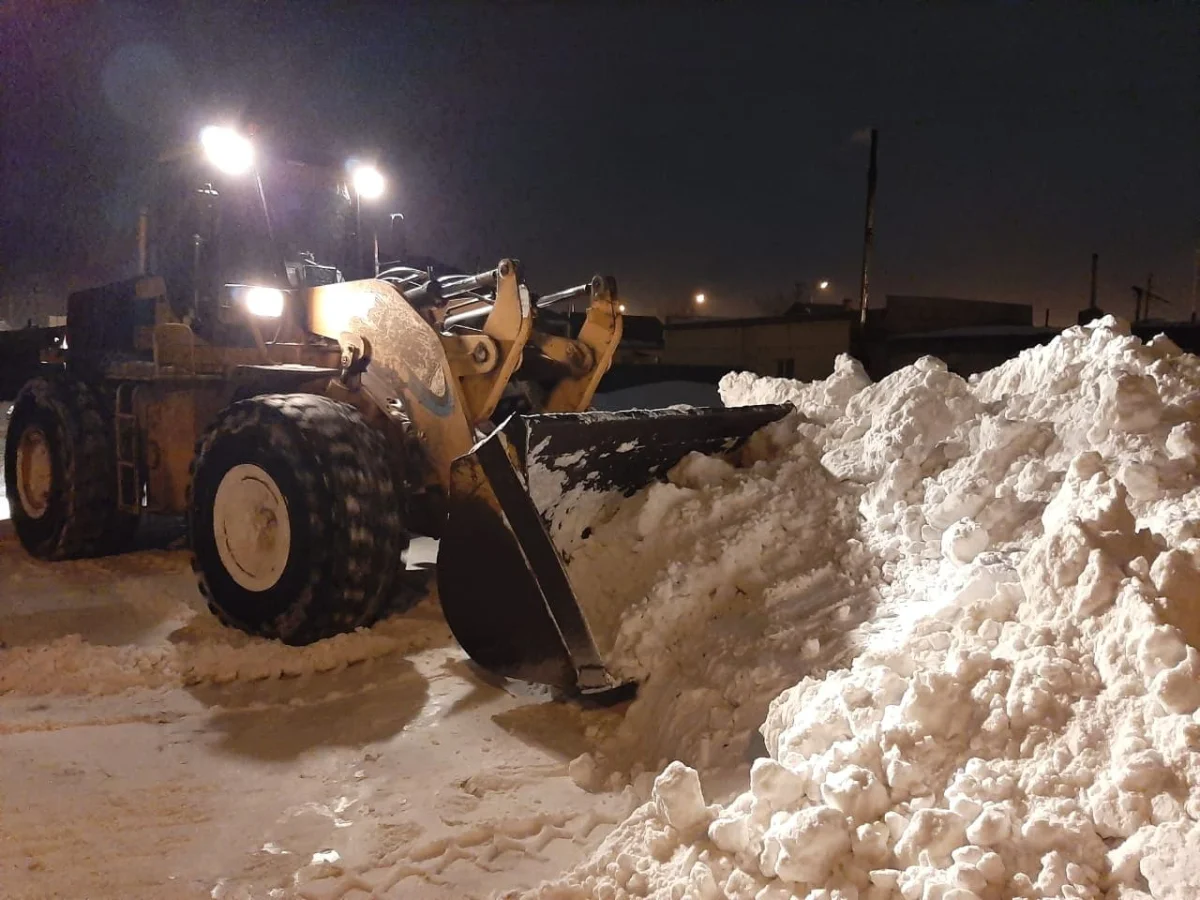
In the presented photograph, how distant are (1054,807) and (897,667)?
0.78 meters

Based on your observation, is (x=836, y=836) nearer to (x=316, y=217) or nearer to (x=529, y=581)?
(x=529, y=581)

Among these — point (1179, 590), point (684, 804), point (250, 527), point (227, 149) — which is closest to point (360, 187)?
point (227, 149)

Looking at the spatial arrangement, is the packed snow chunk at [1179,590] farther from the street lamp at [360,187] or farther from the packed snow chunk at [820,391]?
the street lamp at [360,187]

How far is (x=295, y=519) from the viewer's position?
472 centimetres

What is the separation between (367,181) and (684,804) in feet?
19.0

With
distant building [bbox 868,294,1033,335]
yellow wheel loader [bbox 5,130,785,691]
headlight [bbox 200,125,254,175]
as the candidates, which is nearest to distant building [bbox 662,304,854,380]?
distant building [bbox 868,294,1033,335]

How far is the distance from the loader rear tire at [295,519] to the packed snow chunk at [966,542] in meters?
2.86

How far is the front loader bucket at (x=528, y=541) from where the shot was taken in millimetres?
4051

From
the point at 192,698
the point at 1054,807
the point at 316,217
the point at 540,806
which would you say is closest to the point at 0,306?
the point at 316,217

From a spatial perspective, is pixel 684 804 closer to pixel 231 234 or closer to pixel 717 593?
pixel 717 593

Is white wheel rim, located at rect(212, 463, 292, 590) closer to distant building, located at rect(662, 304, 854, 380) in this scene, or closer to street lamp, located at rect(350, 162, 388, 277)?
street lamp, located at rect(350, 162, 388, 277)

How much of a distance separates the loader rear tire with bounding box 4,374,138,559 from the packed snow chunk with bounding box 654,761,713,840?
247 inches

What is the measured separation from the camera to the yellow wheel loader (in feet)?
14.0

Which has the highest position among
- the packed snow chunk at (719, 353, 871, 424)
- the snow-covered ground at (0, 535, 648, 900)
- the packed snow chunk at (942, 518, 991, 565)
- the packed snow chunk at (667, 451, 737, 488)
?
the packed snow chunk at (719, 353, 871, 424)
